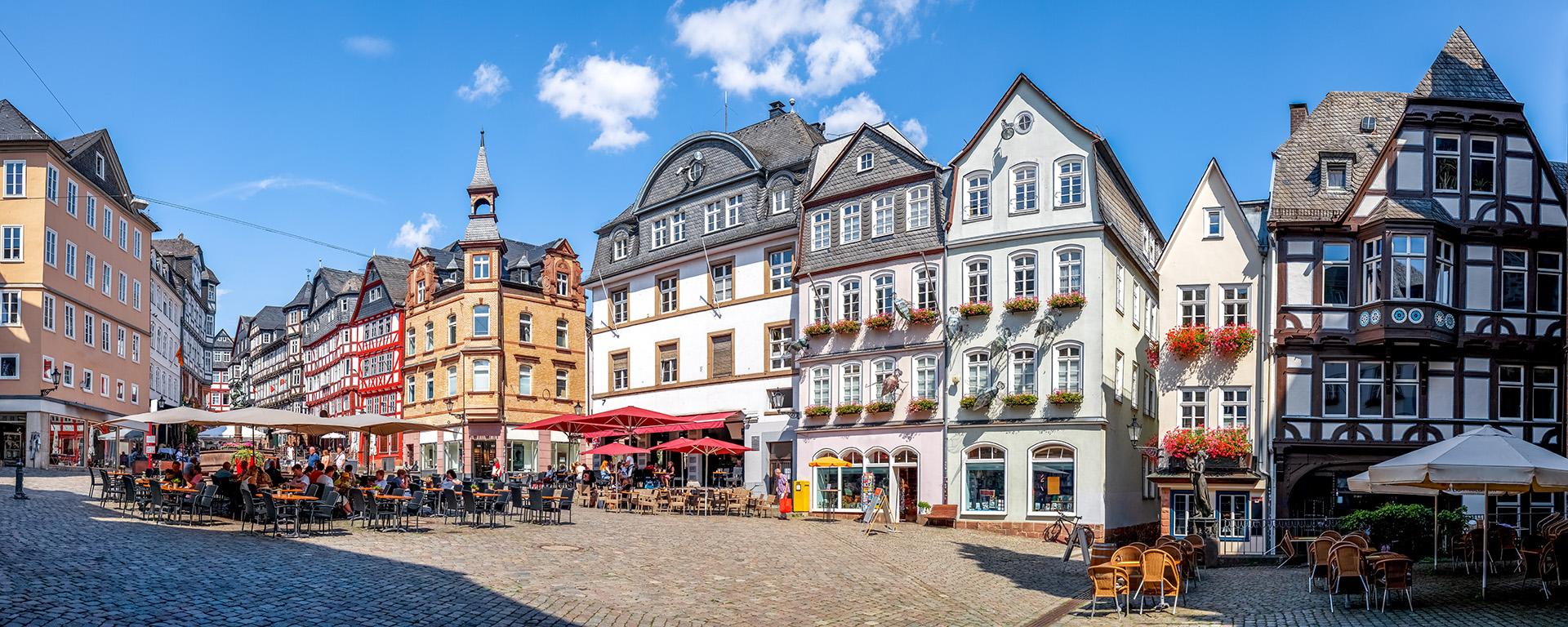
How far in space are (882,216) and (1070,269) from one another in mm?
6384

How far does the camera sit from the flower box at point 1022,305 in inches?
1310

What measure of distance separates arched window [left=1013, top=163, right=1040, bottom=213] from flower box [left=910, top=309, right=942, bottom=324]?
11.8 feet

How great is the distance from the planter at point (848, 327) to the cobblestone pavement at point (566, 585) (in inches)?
457

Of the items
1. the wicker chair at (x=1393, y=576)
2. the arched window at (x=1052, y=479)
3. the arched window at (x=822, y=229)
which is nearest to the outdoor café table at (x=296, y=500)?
the wicker chair at (x=1393, y=576)

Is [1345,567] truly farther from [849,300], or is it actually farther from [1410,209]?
[849,300]

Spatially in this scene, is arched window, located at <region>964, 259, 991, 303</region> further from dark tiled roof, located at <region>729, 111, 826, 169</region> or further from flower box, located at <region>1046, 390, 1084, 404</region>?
dark tiled roof, located at <region>729, 111, 826, 169</region>

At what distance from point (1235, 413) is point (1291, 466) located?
2.26 metres

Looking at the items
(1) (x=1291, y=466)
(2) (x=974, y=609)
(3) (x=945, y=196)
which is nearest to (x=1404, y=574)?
(2) (x=974, y=609)

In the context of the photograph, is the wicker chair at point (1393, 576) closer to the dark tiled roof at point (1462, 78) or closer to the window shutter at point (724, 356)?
the dark tiled roof at point (1462, 78)

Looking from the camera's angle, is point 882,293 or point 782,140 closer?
point 882,293

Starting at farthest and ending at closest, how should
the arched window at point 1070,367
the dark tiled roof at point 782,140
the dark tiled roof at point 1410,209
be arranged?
the dark tiled roof at point 782,140 < the dark tiled roof at point 1410,209 < the arched window at point 1070,367

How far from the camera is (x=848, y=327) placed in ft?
121

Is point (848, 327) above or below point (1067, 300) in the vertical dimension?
below

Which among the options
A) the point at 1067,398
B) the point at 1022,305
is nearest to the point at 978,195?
the point at 1022,305
